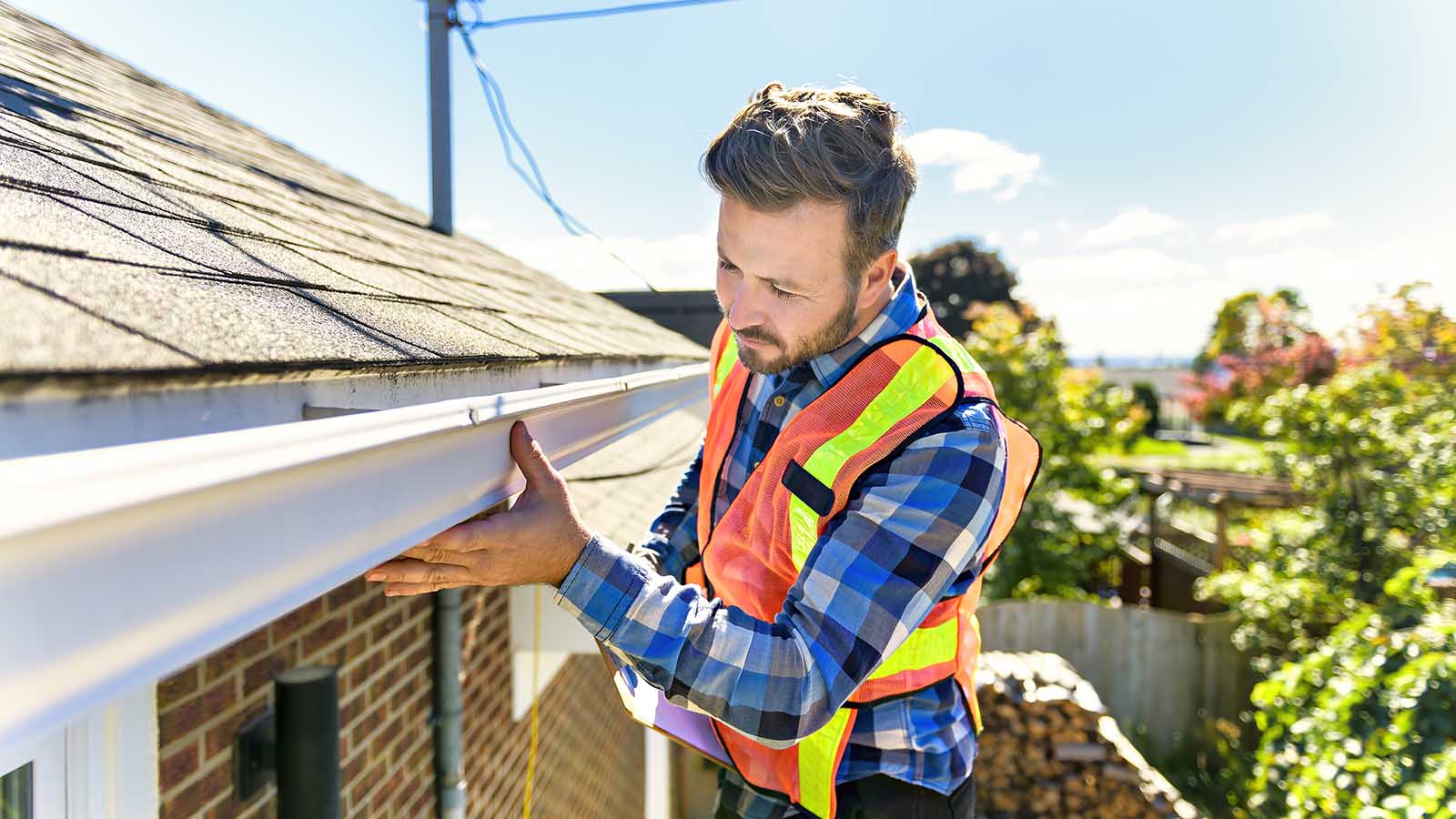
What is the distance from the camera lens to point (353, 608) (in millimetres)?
2436

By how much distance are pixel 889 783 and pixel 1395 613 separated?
17.8 ft

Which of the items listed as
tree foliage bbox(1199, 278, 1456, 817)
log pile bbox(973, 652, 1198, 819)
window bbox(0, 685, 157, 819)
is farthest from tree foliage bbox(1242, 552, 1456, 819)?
window bbox(0, 685, 157, 819)

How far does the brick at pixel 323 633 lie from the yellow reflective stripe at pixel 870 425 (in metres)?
1.59

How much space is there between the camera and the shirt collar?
58.8 inches

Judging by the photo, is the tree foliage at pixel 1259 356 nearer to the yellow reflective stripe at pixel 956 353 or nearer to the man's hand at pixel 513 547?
the yellow reflective stripe at pixel 956 353

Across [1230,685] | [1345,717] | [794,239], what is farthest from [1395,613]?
[794,239]

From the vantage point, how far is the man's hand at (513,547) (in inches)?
40.1

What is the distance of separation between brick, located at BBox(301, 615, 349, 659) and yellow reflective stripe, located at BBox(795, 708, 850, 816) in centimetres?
149

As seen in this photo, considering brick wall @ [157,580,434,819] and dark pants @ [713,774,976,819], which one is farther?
brick wall @ [157,580,434,819]

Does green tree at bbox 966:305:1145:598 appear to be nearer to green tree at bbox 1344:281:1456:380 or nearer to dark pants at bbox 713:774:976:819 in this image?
green tree at bbox 1344:281:1456:380

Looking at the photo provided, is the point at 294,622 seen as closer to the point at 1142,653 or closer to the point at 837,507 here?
the point at 837,507

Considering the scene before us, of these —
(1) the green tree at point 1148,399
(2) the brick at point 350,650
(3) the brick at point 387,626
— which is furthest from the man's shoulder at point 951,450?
(1) the green tree at point 1148,399

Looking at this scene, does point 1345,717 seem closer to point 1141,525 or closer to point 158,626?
point 158,626

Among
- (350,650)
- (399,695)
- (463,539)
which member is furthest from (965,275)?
(463,539)
